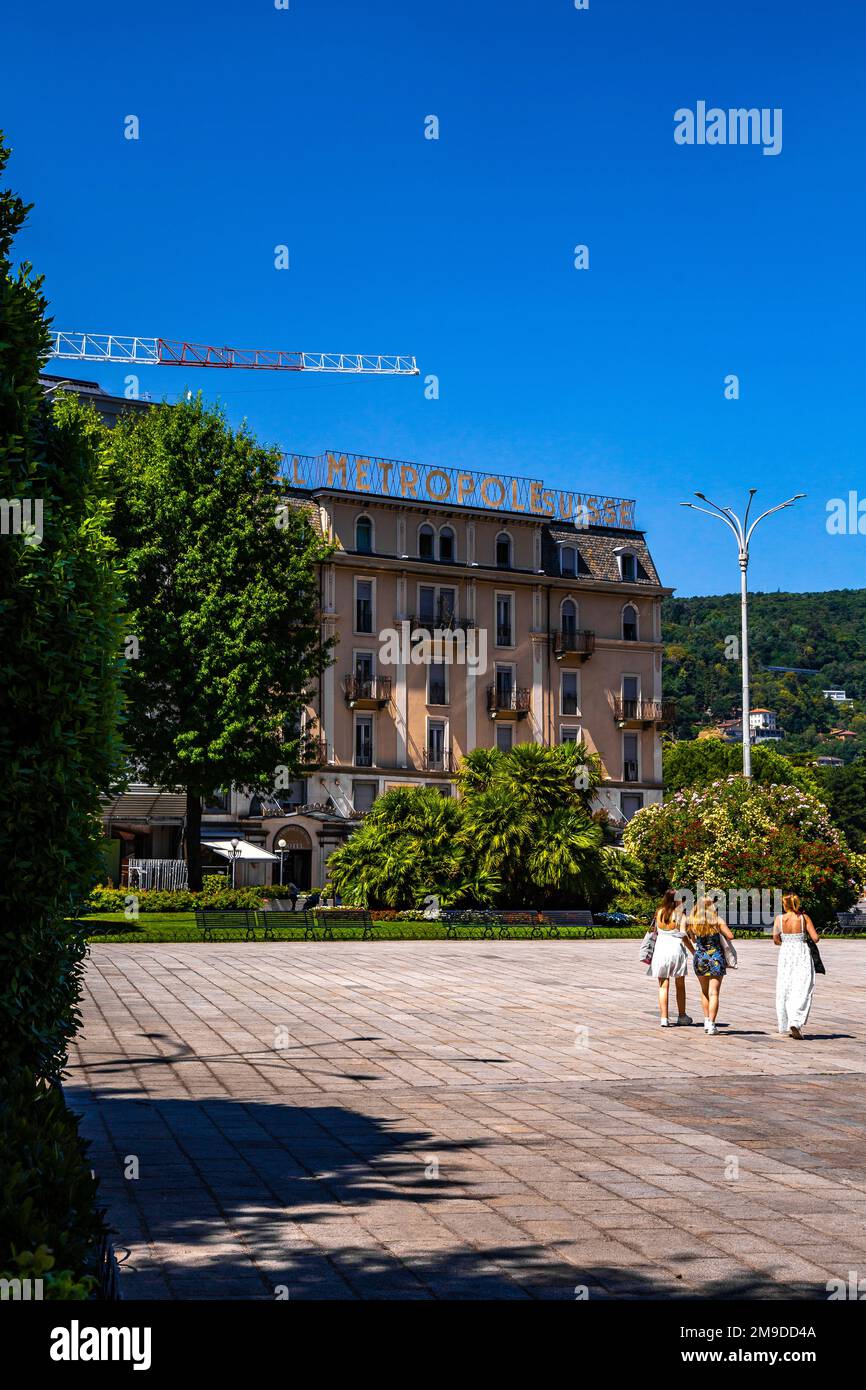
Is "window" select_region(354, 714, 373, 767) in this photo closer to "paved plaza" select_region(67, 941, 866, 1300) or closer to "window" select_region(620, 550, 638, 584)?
"window" select_region(620, 550, 638, 584)

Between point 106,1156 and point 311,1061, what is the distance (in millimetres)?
4495

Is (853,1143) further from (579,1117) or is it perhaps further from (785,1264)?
(785,1264)

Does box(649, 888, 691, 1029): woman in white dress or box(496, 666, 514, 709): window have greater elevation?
box(496, 666, 514, 709): window

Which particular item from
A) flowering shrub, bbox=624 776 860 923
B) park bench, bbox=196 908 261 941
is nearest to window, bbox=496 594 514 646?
flowering shrub, bbox=624 776 860 923

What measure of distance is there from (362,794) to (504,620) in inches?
437

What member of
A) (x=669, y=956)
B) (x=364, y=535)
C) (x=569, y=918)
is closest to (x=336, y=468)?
(x=364, y=535)

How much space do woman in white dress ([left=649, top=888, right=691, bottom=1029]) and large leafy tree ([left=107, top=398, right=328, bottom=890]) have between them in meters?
24.1

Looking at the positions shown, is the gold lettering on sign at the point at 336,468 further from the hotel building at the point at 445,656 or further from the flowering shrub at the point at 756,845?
the flowering shrub at the point at 756,845

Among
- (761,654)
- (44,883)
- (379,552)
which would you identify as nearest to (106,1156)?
(44,883)

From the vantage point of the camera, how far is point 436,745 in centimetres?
6109

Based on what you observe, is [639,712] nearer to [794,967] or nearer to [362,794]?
[362,794]

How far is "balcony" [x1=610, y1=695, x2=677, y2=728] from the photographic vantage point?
215 ft

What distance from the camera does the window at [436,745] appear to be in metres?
60.8
